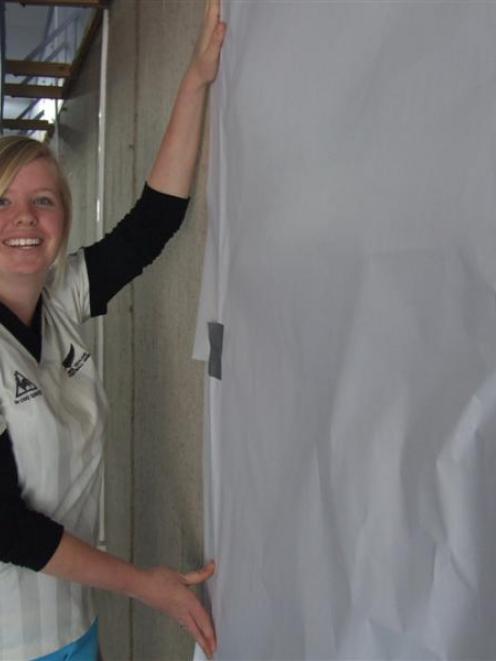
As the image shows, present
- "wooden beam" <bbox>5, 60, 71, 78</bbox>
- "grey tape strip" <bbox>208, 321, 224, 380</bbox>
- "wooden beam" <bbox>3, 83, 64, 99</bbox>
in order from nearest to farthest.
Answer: "grey tape strip" <bbox>208, 321, 224, 380</bbox>
"wooden beam" <bbox>5, 60, 71, 78</bbox>
"wooden beam" <bbox>3, 83, 64, 99</bbox>

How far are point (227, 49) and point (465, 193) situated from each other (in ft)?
1.73

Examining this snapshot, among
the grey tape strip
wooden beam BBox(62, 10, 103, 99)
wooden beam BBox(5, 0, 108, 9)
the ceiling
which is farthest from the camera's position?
the ceiling

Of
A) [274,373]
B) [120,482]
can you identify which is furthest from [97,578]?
[120,482]

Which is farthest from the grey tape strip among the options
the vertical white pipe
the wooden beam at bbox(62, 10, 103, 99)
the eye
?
the wooden beam at bbox(62, 10, 103, 99)

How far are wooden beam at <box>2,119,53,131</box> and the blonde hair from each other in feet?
13.1

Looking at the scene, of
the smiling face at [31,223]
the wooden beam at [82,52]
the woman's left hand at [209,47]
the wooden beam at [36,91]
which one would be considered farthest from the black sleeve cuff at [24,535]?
the wooden beam at [36,91]

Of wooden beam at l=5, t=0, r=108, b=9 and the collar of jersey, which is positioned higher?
wooden beam at l=5, t=0, r=108, b=9

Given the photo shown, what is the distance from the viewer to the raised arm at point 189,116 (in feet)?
2.93

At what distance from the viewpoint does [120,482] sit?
6.98 feet

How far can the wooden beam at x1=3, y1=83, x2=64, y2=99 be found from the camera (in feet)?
12.3

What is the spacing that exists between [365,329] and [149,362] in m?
1.13

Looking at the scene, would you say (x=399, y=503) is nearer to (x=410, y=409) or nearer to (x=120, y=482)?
(x=410, y=409)

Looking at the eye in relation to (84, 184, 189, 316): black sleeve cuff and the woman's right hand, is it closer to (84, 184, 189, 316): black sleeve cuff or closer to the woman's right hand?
(84, 184, 189, 316): black sleeve cuff

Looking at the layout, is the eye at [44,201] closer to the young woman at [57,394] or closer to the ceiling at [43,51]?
the young woman at [57,394]
